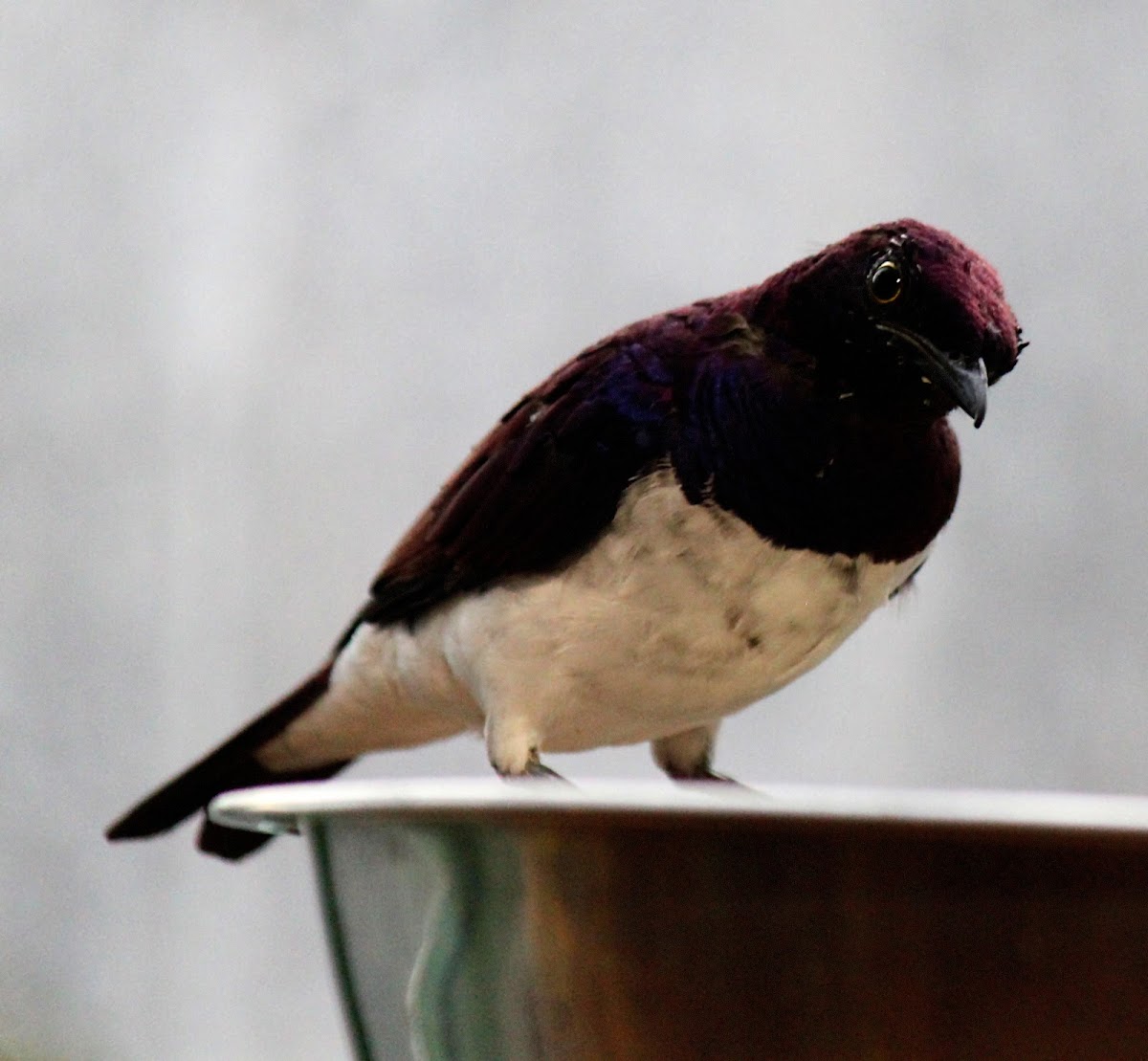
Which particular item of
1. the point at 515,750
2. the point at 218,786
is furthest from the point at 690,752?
the point at 218,786

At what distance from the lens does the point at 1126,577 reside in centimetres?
146

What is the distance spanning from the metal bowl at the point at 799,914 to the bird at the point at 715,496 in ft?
1.13

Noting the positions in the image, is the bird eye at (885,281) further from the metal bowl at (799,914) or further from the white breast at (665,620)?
the metal bowl at (799,914)

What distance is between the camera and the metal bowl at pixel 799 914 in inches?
12.2

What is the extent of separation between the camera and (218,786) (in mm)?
996

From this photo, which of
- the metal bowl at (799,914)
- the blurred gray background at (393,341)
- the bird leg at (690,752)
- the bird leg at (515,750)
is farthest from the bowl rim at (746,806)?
the blurred gray background at (393,341)

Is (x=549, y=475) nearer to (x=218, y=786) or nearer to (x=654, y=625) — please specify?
(x=654, y=625)

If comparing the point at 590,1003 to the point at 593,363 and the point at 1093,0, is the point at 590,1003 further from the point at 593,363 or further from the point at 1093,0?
the point at 1093,0

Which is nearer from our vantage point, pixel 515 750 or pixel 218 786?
pixel 515 750

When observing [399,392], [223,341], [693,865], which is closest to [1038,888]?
[693,865]

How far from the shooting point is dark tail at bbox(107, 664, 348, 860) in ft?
3.20

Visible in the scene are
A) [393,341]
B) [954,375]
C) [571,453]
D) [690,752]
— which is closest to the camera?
[954,375]

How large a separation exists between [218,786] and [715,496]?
0.44 m

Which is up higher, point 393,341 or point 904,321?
point 393,341
